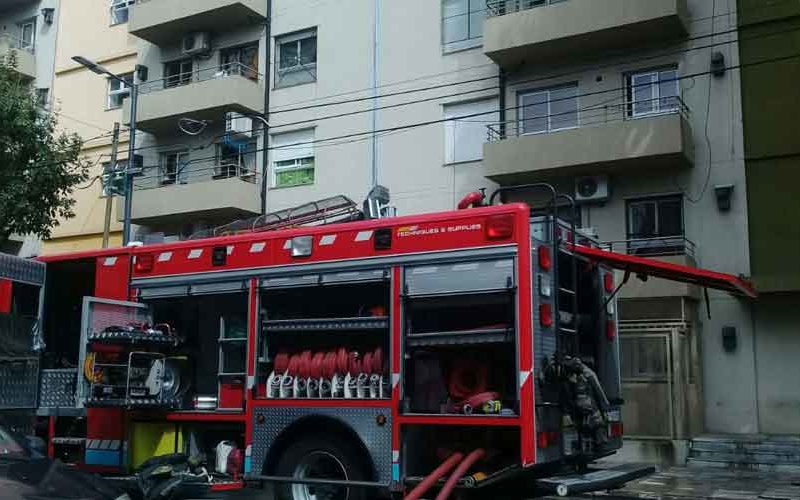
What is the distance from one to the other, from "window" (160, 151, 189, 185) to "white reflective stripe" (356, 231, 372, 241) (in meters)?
17.7

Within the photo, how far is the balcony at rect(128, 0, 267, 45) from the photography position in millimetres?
24125

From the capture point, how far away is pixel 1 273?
10477 mm

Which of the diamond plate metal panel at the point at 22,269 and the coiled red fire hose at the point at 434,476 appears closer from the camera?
the coiled red fire hose at the point at 434,476

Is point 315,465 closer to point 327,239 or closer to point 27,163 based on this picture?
point 327,239

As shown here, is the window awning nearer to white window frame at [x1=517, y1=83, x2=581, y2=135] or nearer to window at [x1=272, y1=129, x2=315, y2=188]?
white window frame at [x1=517, y1=83, x2=581, y2=135]

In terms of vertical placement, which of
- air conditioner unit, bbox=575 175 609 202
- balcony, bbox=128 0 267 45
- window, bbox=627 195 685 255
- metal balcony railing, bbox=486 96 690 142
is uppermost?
balcony, bbox=128 0 267 45

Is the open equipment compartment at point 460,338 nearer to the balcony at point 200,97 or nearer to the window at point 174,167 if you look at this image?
the balcony at point 200,97

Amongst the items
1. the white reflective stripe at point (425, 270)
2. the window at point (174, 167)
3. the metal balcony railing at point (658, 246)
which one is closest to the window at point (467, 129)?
the metal balcony railing at point (658, 246)

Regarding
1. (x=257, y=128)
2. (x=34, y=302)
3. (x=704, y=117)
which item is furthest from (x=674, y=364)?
(x=257, y=128)

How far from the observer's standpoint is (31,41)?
3094cm

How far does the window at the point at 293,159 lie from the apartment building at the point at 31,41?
10068 millimetres

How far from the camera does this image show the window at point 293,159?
23.0 m

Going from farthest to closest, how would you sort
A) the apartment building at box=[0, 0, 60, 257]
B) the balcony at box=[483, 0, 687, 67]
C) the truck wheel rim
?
the apartment building at box=[0, 0, 60, 257] < the balcony at box=[483, 0, 687, 67] < the truck wheel rim

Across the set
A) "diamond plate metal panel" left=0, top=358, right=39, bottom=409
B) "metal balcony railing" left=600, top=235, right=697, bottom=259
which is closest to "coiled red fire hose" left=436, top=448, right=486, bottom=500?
"diamond plate metal panel" left=0, top=358, right=39, bottom=409
